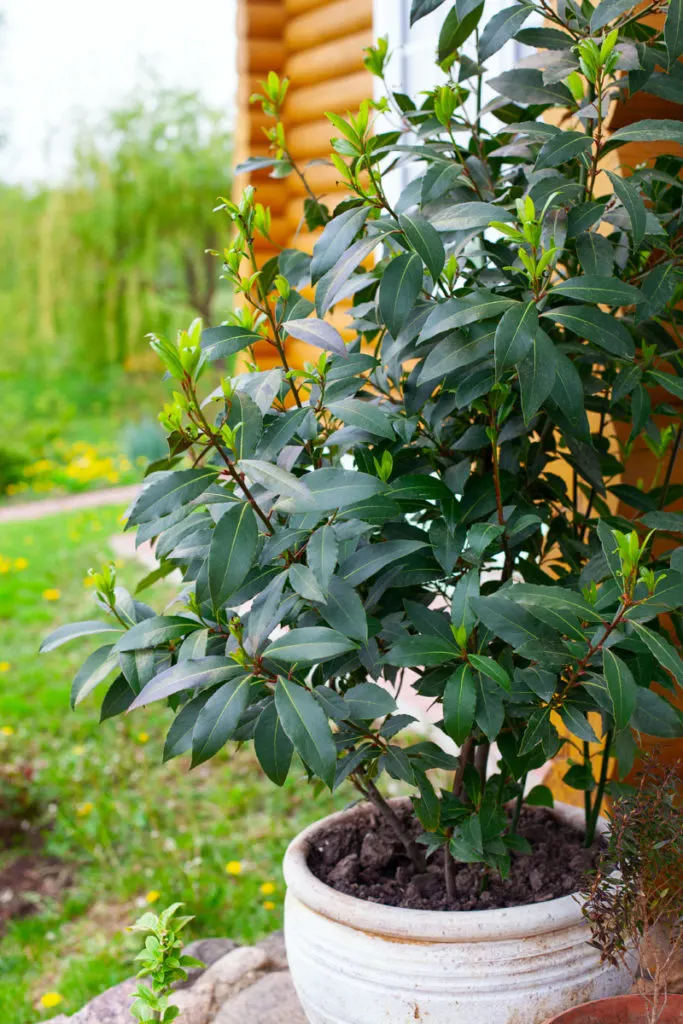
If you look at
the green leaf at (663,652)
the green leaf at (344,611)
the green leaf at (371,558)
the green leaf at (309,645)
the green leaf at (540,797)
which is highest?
the green leaf at (371,558)

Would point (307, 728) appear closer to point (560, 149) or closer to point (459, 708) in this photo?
point (459, 708)

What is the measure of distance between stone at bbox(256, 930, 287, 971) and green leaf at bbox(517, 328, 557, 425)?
1212 mm

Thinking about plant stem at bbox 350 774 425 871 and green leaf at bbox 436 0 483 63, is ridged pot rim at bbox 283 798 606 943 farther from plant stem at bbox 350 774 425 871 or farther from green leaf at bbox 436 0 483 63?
green leaf at bbox 436 0 483 63

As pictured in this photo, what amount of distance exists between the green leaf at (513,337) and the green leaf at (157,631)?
0.48 m

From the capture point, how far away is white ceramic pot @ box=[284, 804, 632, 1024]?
1142 millimetres

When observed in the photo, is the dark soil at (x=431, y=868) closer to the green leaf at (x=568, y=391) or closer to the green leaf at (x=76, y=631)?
the green leaf at (x=76, y=631)

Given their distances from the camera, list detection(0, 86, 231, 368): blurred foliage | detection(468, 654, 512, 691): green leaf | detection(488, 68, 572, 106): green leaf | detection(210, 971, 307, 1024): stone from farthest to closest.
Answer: detection(0, 86, 231, 368): blurred foliage → detection(210, 971, 307, 1024): stone → detection(488, 68, 572, 106): green leaf → detection(468, 654, 512, 691): green leaf

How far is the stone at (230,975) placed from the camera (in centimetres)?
A: 160

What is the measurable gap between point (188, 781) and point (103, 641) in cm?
177

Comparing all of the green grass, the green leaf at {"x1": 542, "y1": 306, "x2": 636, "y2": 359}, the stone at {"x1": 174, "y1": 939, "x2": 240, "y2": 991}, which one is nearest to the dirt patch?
the green grass

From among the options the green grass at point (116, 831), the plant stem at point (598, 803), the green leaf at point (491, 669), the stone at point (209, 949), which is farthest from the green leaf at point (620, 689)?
the green grass at point (116, 831)

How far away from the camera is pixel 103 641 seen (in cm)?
133

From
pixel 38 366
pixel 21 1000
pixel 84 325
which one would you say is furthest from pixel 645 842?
pixel 38 366

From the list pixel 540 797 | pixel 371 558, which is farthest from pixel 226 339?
pixel 540 797
